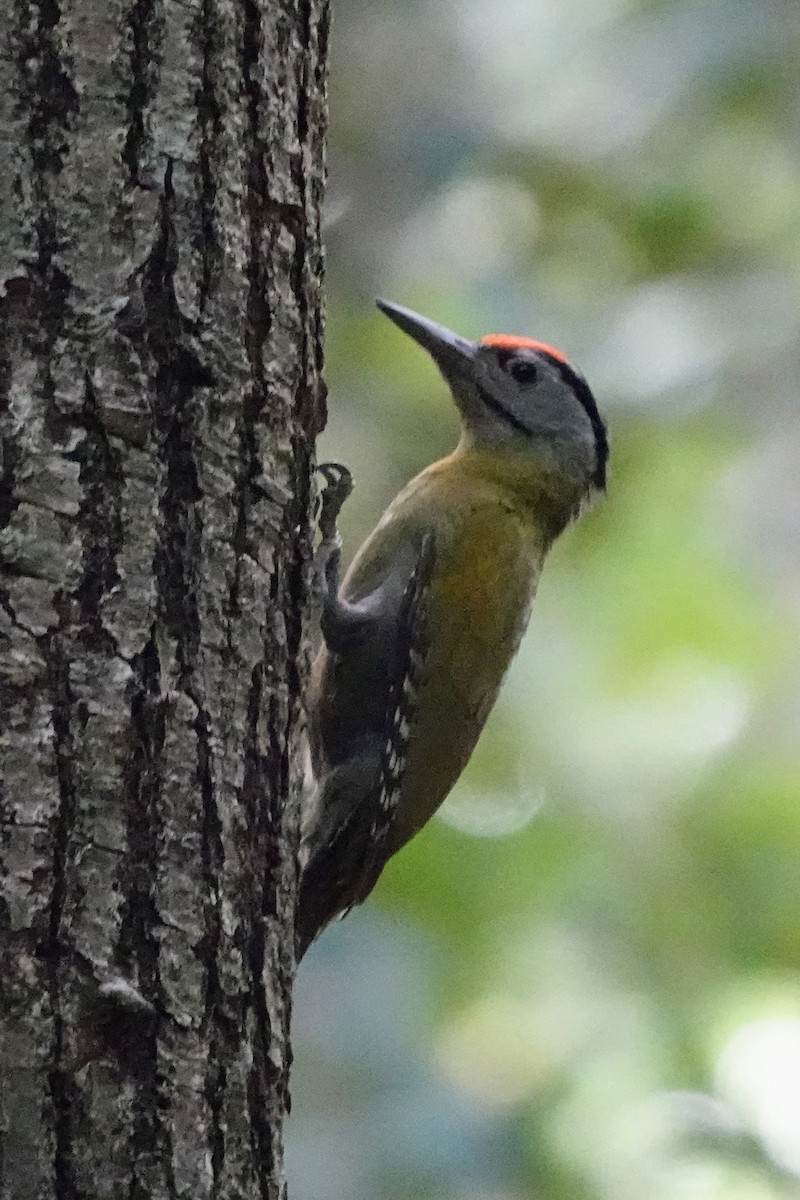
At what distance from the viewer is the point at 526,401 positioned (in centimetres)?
494

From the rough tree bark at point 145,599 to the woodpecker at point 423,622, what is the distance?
1597 mm

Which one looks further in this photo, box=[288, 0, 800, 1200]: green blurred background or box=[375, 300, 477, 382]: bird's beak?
box=[288, 0, 800, 1200]: green blurred background

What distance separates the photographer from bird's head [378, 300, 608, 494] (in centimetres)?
492

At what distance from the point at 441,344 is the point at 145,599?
282 cm

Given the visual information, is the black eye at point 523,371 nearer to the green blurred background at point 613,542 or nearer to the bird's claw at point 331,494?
the green blurred background at point 613,542

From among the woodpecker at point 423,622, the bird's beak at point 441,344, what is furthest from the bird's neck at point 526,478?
the bird's beak at point 441,344

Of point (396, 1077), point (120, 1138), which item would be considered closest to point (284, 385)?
point (120, 1138)

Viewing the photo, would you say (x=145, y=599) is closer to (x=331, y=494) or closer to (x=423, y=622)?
(x=331, y=494)

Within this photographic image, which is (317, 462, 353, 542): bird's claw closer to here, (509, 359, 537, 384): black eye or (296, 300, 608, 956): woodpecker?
(296, 300, 608, 956): woodpecker

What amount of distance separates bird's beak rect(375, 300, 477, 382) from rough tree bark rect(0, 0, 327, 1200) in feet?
7.64

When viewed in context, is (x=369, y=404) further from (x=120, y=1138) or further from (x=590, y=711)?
(x=120, y=1138)

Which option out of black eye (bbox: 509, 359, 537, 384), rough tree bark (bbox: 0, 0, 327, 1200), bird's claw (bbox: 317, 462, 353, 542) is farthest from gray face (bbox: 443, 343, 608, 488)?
rough tree bark (bbox: 0, 0, 327, 1200)

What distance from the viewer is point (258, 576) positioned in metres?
2.36

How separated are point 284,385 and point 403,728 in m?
1.91
